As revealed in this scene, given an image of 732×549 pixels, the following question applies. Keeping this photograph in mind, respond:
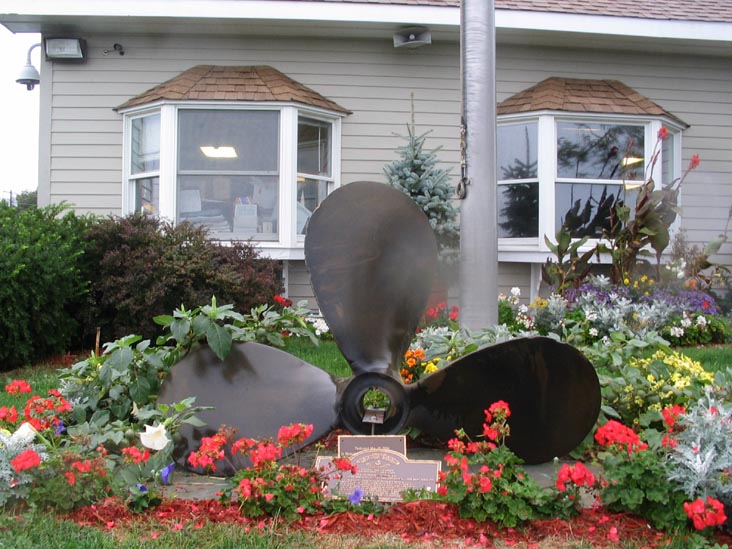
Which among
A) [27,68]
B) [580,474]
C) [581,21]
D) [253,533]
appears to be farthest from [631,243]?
[27,68]

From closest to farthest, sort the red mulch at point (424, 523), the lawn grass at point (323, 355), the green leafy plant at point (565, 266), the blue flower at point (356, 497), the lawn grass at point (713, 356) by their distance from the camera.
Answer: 1. the red mulch at point (424, 523)
2. the blue flower at point (356, 497)
3. the lawn grass at point (323, 355)
4. the lawn grass at point (713, 356)
5. the green leafy plant at point (565, 266)

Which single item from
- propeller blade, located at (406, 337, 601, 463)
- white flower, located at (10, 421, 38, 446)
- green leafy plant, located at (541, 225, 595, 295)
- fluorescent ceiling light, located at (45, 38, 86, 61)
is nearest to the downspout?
propeller blade, located at (406, 337, 601, 463)

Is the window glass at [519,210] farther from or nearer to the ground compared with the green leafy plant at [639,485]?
farther from the ground

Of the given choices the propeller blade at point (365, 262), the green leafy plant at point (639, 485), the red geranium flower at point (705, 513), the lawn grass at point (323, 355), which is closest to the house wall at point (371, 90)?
the lawn grass at point (323, 355)

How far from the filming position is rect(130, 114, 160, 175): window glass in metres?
8.62

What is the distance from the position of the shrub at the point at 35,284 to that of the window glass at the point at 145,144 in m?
2.16

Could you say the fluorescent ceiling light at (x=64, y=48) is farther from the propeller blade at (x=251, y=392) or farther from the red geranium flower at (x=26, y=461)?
the red geranium flower at (x=26, y=461)

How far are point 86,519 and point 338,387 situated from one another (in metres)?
1.11

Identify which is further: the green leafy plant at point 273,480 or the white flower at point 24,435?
the white flower at point 24,435

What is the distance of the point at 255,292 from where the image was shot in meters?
6.71

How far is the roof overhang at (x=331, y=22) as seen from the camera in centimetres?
823

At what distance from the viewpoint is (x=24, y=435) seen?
2.63m

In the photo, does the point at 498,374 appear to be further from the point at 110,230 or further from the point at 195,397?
the point at 110,230

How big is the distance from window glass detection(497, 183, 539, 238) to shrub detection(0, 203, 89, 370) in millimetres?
5108
